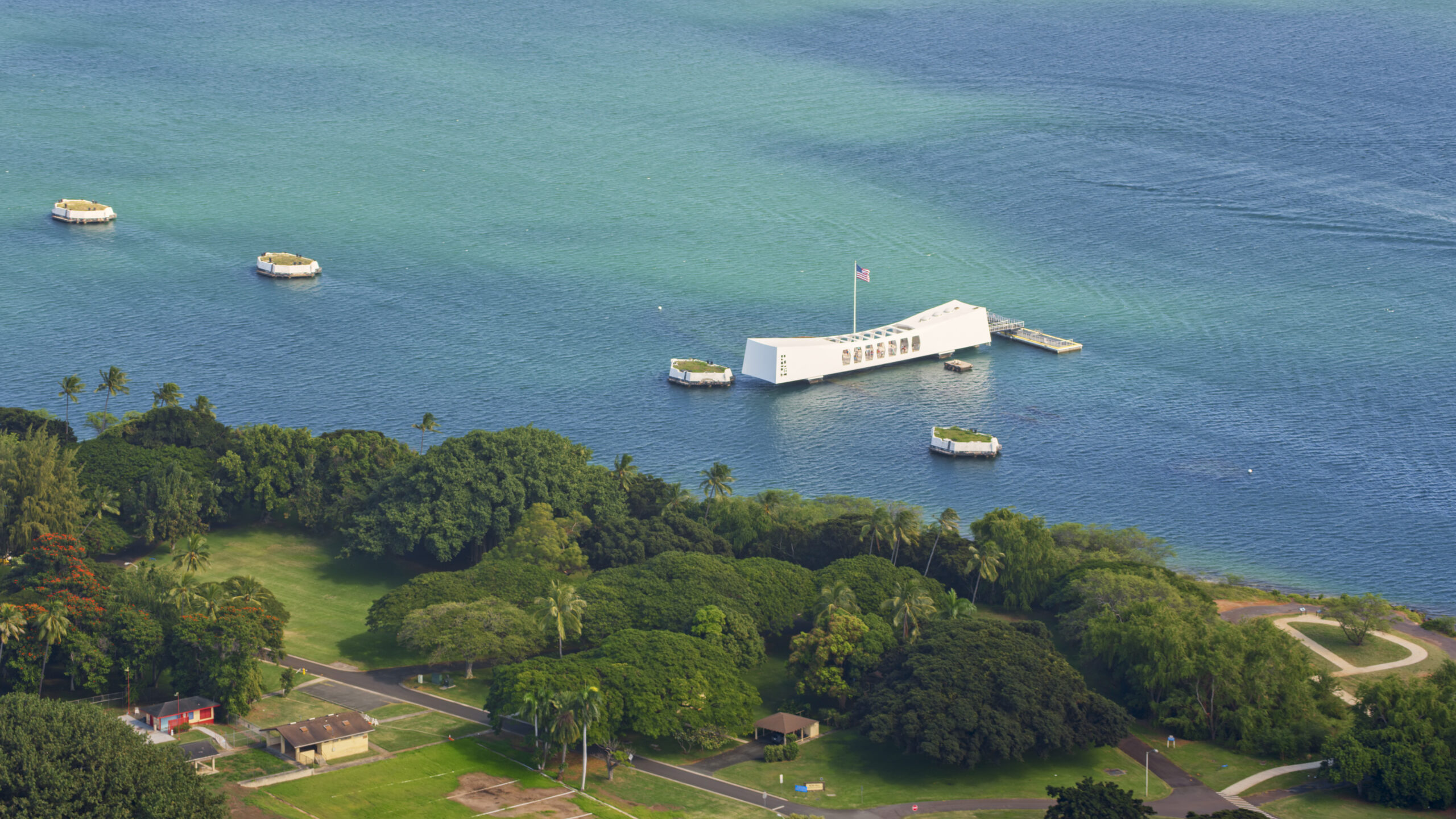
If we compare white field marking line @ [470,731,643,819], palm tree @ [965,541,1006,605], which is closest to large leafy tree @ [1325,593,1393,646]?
palm tree @ [965,541,1006,605]

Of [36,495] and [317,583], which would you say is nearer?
[36,495]

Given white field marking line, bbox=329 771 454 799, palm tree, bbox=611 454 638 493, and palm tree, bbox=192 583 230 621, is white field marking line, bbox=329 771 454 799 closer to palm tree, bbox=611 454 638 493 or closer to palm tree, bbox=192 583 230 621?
palm tree, bbox=192 583 230 621

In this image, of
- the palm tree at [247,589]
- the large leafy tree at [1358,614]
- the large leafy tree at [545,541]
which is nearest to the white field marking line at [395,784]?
the palm tree at [247,589]

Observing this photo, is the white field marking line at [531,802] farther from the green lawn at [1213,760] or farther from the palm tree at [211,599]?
the green lawn at [1213,760]

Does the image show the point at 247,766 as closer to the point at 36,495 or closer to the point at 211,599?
the point at 211,599

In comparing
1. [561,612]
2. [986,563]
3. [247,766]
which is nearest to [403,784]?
[247,766]

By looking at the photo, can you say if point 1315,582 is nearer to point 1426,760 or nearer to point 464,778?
point 1426,760

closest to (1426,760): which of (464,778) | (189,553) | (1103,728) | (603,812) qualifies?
(1103,728)
